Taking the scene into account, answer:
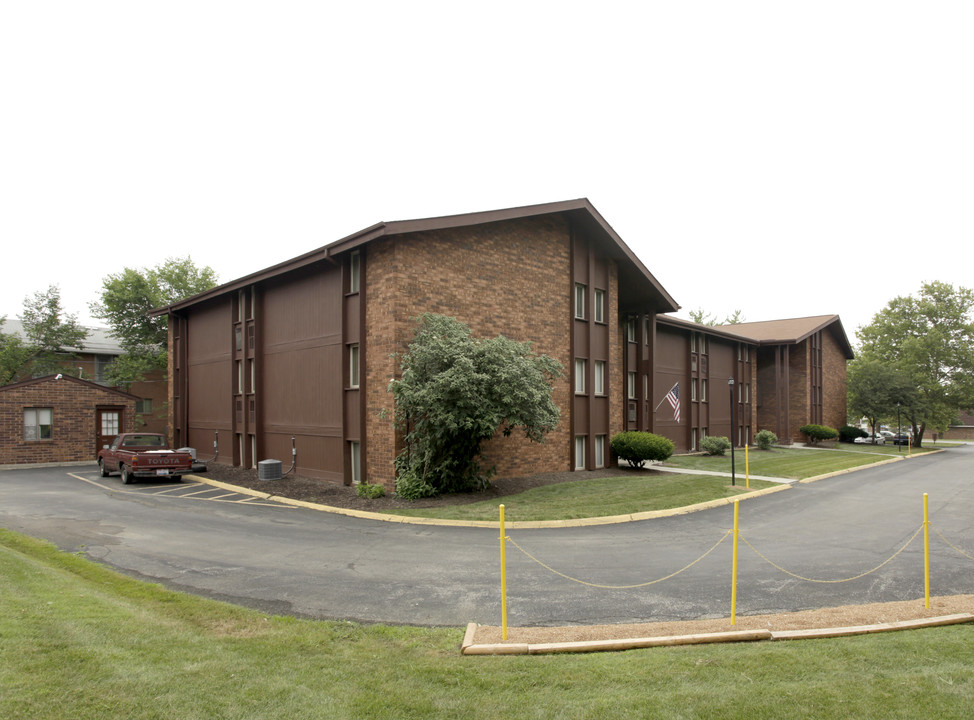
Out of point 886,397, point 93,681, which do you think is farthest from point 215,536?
point 886,397

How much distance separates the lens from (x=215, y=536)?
1141 cm

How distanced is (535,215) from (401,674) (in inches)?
656

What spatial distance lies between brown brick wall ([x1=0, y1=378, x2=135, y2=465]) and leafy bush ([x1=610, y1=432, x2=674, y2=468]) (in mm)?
22669

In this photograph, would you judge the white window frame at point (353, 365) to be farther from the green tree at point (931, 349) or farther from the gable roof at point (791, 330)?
the green tree at point (931, 349)

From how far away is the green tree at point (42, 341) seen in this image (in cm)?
3662

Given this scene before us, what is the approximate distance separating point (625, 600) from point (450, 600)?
2.14 m

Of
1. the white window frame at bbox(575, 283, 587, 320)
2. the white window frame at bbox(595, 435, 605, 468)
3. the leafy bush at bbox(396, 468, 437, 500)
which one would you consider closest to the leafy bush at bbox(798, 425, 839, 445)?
the white window frame at bbox(595, 435, 605, 468)

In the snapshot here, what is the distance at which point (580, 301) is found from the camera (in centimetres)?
2230

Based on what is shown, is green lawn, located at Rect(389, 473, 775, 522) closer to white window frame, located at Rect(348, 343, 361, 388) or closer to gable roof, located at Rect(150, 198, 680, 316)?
white window frame, located at Rect(348, 343, 361, 388)

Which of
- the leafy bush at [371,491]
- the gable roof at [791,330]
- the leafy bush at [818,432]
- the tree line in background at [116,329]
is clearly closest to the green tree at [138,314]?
the tree line in background at [116,329]

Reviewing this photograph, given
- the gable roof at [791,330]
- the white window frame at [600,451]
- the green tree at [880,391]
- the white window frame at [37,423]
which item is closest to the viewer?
the white window frame at [600,451]

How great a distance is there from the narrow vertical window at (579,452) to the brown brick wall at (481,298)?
2.64 ft

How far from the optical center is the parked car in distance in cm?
1955

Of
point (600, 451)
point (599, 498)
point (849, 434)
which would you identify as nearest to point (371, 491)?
point (599, 498)
